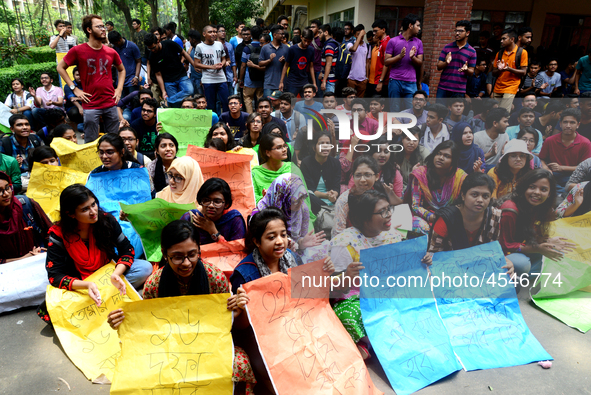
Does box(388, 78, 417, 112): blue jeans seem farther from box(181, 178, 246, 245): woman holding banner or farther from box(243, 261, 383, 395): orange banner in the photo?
box(243, 261, 383, 395): orange banner

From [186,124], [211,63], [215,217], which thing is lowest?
[215,217]

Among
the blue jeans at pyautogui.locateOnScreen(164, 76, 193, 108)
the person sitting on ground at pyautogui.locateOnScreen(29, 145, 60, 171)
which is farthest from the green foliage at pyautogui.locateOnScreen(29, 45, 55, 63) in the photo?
the person sitting on ground at pyautogui.locateOnScreen(29, 145, 60, 171)

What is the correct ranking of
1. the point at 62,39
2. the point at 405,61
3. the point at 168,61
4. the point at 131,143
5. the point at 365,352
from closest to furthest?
the point at 365,352, the point at 131,143, the point at 405,61, the point at 168,61, the point at 62,39

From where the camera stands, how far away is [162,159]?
414cm

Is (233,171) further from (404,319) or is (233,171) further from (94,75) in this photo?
(94,75)

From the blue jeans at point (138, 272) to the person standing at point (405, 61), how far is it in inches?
174

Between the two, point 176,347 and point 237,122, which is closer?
point 176,347

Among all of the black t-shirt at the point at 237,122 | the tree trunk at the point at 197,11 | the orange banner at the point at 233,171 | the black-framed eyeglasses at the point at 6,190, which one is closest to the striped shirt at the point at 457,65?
the black t-shirt at the point at 237,122

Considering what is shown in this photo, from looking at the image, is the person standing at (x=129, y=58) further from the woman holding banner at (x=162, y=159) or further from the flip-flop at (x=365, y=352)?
the flip-flop at (x=365, y=352)

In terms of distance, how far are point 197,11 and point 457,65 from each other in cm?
926

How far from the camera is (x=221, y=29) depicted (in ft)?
30.2

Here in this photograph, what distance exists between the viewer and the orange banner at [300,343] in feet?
6.75

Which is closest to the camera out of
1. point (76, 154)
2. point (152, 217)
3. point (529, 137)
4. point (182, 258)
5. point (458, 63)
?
point (182, 258)

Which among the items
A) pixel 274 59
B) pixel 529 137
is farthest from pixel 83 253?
pixel 274 59
